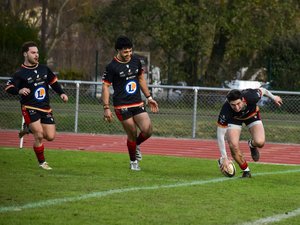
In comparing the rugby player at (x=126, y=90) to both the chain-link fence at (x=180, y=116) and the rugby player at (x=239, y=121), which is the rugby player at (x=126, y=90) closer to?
the rugby player at (x=239, y=121)

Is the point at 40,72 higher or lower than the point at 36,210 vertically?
higher

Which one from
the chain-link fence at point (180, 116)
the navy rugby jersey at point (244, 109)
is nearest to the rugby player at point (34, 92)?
the navy rugby jersey at point (244, 109)

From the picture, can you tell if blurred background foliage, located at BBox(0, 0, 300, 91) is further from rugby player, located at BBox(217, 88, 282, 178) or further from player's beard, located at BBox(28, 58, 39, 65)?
player's beard, located at BBox(28, 58, 39, 65)

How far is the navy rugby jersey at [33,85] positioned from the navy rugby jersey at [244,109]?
2.90m

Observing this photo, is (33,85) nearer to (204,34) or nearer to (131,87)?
(131,87)

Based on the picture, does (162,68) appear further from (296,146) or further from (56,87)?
(56,87)

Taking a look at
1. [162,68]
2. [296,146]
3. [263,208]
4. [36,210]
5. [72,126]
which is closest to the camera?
[36,210]

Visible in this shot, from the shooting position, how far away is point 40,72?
50.4 ft

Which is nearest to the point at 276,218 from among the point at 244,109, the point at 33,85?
the point at 244,109

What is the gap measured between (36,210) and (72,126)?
1699 centimetres

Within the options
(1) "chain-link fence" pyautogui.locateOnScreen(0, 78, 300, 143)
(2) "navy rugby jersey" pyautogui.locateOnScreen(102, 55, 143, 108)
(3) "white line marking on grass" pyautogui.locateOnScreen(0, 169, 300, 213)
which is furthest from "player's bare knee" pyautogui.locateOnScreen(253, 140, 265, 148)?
(1) "chain-link fence" pyautogui.locateOnScreen(0, 78, 300, 143)

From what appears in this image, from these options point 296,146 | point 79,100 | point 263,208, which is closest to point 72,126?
point 79,100

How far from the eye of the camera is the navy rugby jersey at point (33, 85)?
49.9 ft

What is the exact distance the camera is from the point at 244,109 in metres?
14.7
